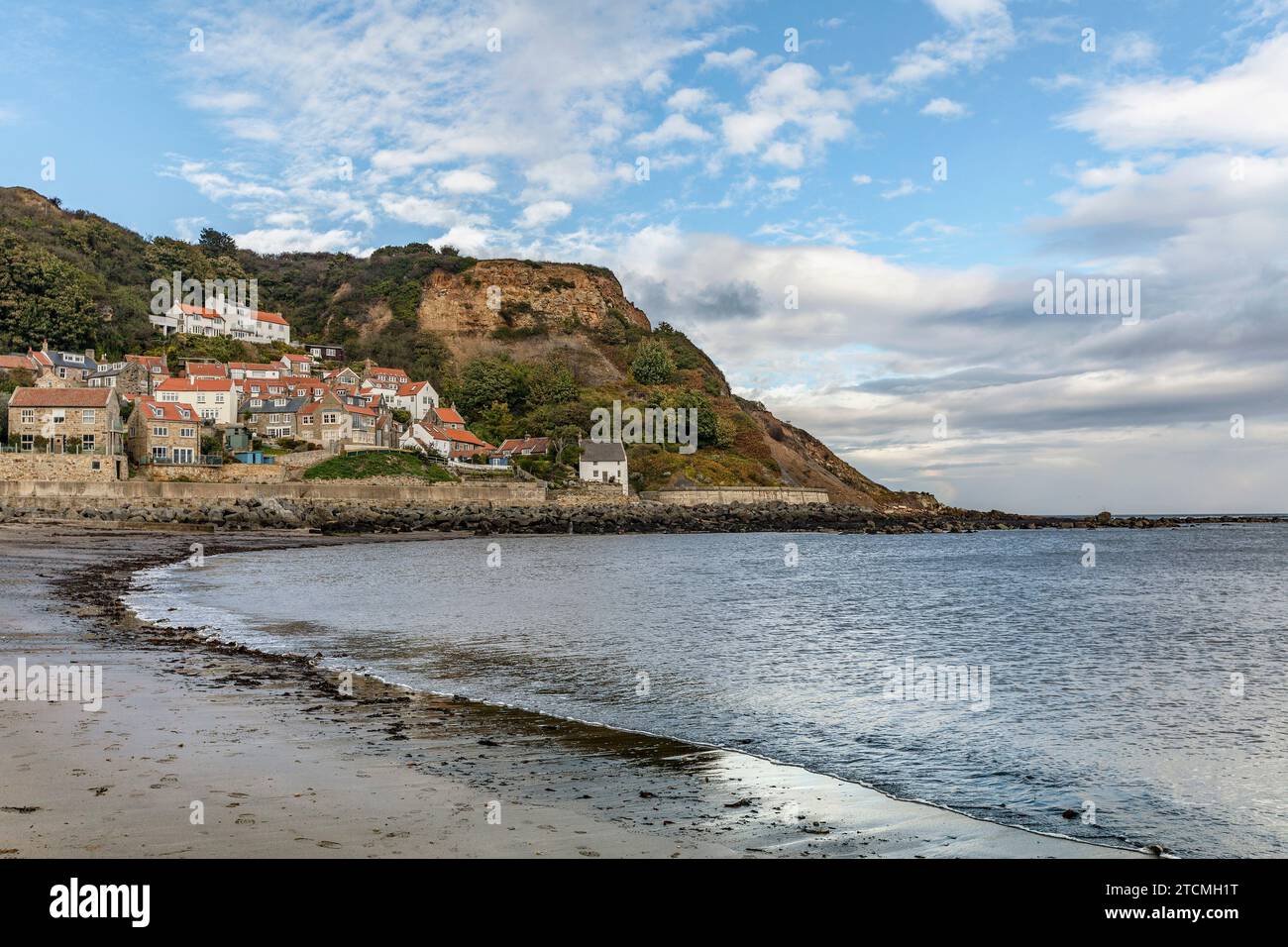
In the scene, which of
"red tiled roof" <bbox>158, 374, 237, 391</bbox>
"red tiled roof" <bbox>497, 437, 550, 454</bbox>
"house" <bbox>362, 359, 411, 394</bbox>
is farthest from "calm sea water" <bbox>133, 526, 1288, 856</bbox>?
"house" <bbox>362, 359, 411, 394</bbox>

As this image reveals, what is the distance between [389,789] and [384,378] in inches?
3886

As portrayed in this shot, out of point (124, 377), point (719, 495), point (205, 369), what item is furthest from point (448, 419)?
point (719, 495)

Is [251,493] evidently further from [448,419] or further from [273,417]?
[448,419]

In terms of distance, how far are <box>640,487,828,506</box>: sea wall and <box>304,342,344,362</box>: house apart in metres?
53.6

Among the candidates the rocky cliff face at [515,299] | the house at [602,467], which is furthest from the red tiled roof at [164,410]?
the rocky cliff face at [515,299]

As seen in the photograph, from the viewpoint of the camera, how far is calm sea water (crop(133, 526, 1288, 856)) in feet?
28.9

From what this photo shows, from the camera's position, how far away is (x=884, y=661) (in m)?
16.5

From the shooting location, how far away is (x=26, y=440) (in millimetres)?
63969

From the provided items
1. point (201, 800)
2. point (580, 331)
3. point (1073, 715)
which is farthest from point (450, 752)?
point (580, 331)

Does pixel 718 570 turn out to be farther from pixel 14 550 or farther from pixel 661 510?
pixel 661 510

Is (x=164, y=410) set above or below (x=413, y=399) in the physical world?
below

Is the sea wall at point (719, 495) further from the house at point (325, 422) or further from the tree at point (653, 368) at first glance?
the tree at point (653, 368)
